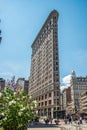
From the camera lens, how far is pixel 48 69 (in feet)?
319

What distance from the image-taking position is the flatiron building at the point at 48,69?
8541cm

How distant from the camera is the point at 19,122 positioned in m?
10.5

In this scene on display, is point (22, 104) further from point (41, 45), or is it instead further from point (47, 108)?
point (41, 45)

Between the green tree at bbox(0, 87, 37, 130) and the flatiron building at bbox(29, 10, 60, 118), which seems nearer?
the green tree at bbox(0, 87, 37, 130)

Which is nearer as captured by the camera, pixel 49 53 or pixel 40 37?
pixel 49 53

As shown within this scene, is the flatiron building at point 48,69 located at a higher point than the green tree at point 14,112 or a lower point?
higher

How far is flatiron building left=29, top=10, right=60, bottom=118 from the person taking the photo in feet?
280

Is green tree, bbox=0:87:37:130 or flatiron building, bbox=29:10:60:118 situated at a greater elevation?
flatiron building, bbox=29:10:60:118

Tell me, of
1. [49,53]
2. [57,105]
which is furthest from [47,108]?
[49,53]

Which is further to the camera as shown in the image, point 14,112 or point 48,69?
point 48,69

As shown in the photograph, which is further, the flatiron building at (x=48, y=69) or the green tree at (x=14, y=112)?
the flatiron building at (x=48, y=69)

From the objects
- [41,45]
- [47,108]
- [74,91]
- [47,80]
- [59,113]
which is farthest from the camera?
[74,91]

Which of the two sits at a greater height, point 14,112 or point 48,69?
point 48,69

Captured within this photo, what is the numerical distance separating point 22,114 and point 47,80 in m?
85.7
